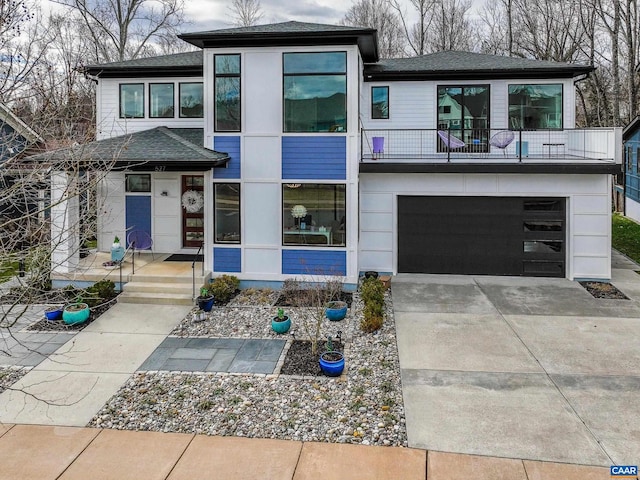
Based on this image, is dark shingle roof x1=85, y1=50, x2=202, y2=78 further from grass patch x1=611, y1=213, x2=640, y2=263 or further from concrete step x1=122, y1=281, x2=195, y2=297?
grass patch x1=611, y1=213, x2=640, y2=263

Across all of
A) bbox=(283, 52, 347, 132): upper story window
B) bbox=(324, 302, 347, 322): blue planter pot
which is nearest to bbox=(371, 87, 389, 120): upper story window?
bbox=(283, 52, 347, 132): upper story window

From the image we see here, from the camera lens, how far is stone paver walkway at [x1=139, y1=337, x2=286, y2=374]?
7207 mm

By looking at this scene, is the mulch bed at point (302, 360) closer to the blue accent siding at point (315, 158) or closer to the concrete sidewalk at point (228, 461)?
the concrete sidewalk at point (228, 461)

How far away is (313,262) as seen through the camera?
445 inches

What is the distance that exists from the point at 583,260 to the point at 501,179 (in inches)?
113

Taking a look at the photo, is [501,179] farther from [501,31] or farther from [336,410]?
[501,31]

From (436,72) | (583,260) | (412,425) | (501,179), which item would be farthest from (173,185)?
(583,260)

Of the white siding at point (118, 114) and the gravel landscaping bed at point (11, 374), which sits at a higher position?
the white siding at point (118, 114)

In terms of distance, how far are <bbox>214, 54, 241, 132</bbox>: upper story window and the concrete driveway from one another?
5.51 metres

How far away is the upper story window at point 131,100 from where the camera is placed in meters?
13.5

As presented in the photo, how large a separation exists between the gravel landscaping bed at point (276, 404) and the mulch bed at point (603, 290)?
20.0 ft

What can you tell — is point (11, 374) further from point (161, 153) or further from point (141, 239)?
point (141, 239)

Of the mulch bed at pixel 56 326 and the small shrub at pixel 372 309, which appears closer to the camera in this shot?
the small shrub at pixel 372 309

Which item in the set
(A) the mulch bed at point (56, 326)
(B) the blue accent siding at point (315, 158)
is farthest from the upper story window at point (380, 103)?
(A) the mulch bed at point (56, 326)
